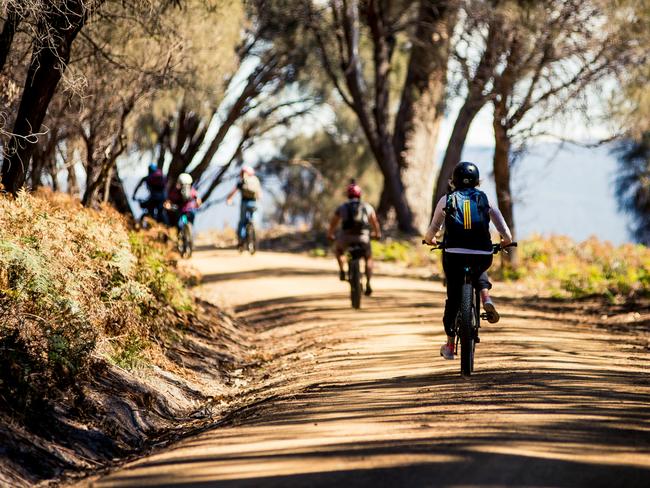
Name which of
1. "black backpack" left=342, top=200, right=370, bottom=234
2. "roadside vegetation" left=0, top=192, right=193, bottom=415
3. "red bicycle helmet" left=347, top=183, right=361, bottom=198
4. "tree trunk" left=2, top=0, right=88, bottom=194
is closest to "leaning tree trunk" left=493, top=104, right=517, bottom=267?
"black backpack" left=342, top=200, right=370, bottom=234

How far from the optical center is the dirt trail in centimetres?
576

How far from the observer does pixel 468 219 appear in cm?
930

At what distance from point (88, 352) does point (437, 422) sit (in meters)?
3.20

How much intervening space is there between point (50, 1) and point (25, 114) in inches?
74.3

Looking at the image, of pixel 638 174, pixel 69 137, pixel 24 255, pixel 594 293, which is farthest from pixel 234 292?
pixel 638 174

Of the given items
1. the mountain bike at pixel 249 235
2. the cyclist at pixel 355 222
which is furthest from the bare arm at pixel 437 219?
the mountain bike at pixel 249 235

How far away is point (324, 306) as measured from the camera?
17.6 meters

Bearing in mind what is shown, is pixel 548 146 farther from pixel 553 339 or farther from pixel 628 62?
pixel 553 339

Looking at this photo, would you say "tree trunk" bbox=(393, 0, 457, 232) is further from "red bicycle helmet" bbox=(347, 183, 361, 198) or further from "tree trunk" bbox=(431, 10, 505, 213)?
"red bicycle helmet" bbox=(347, 183, 361, 198)

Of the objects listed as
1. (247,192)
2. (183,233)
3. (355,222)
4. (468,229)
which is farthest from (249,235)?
(468,229)

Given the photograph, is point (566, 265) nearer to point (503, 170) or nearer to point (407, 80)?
point (503, 170)

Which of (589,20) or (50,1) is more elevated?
(589,20)

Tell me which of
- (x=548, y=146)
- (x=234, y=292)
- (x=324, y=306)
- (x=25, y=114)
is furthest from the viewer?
(x=548, y=146)

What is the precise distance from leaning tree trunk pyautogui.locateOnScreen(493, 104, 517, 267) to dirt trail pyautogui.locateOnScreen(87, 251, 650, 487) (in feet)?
34.2
